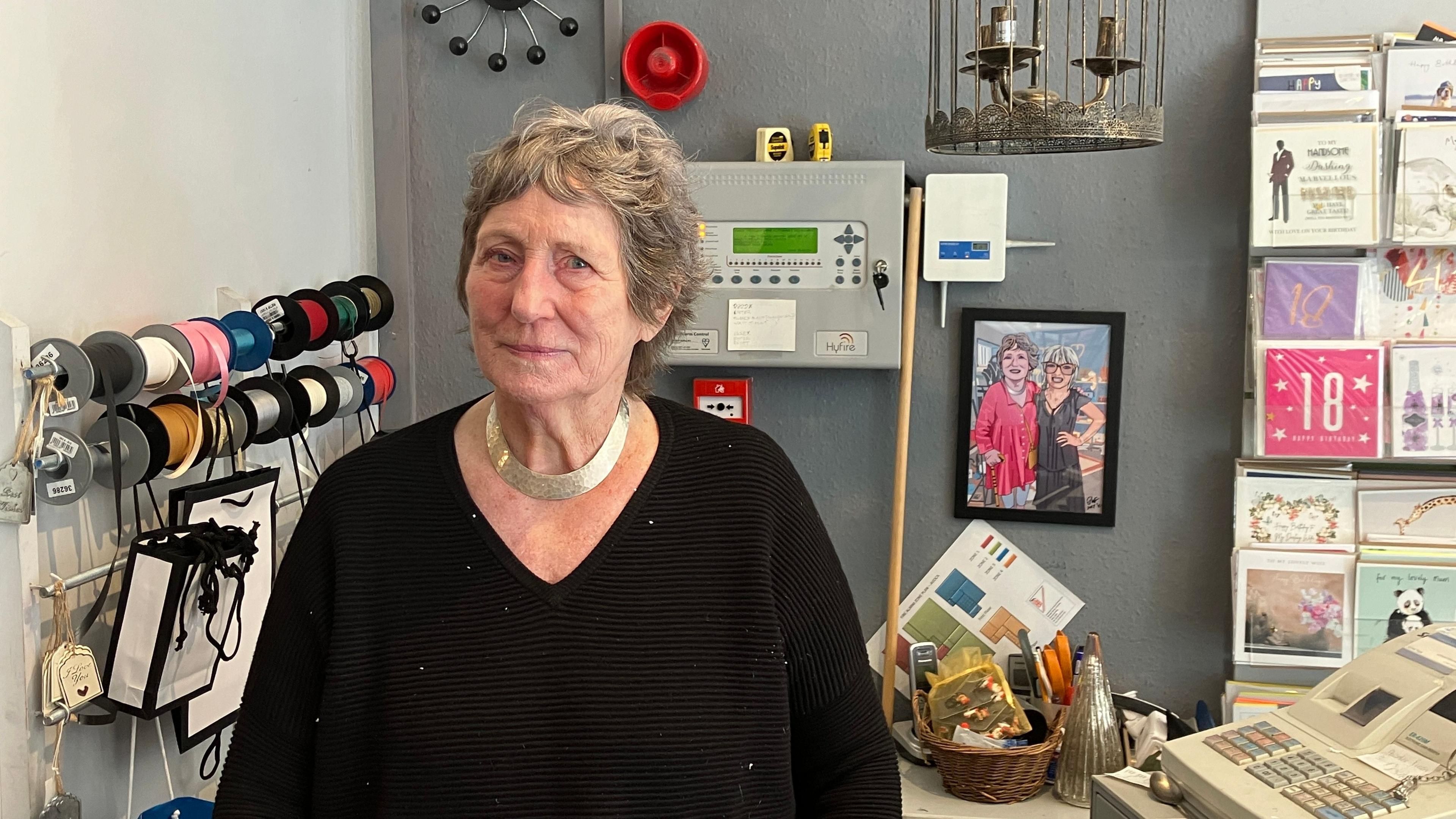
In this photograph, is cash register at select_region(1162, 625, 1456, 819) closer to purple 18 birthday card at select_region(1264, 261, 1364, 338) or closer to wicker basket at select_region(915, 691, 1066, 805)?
wicker basket at select_region(915, 691, 1066, 805)

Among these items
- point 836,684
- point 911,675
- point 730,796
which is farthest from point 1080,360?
point 730,796

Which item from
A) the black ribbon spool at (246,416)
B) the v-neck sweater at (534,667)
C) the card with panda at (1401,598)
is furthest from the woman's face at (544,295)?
the card with panda at (1401,598)

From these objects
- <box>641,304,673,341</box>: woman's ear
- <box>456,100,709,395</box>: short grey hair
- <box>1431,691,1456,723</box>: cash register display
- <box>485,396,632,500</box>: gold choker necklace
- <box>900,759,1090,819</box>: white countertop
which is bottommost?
<box>900,759,1090,819</box>: white countertop

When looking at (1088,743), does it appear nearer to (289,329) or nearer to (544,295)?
(544,295)

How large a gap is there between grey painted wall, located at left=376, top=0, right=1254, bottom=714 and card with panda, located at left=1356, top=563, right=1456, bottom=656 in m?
0.23

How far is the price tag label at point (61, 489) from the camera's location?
1312 millimetres

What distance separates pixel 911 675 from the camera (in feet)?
Result: 7.29

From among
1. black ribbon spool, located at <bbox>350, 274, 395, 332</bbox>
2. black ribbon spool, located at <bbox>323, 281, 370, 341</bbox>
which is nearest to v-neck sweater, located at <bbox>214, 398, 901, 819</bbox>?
black ribbon spool, located at <bbox>323, 281, 370, 341</bbox>

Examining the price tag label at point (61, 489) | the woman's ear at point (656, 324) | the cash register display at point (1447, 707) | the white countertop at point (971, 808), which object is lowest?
the white countertop at point (971, 808)

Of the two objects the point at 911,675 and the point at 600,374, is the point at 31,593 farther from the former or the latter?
the point at 911,675

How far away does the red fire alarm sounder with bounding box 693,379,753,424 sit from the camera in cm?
227

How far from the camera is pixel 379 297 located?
7.05 ft

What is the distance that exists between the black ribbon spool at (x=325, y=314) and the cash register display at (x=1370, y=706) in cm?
152

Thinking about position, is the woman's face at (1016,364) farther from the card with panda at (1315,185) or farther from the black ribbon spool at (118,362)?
the black ribbon spool at (118,362)
